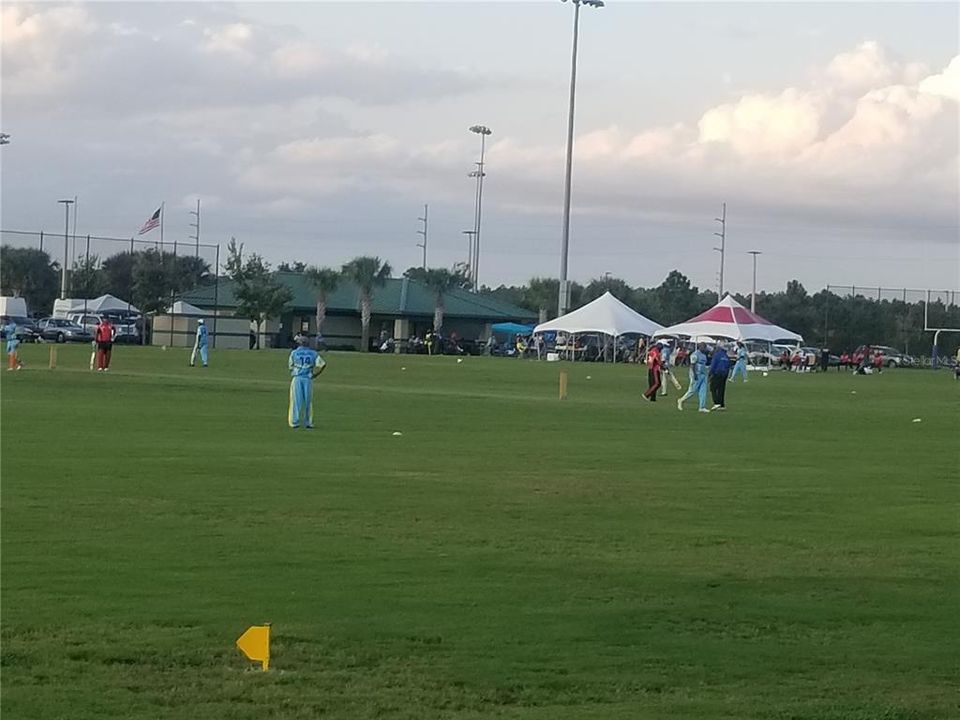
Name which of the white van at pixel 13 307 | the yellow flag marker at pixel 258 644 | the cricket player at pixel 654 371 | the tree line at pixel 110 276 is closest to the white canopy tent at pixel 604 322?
the tree line at pixel 110 276

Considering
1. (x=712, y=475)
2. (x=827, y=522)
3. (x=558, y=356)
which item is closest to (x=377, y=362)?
(x=558, y=356)

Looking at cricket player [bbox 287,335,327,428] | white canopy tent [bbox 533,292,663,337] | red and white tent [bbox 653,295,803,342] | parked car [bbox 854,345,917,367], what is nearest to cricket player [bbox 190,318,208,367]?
cricket player [bbox 287,335,327,428]

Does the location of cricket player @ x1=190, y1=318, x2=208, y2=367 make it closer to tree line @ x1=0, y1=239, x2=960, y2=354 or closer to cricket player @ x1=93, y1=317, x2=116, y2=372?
cricket player @ x1=93, y1=317, x2=116, y2=372

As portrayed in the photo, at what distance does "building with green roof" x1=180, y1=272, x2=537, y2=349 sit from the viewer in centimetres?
10312

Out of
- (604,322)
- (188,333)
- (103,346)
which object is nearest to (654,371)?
(103,346)

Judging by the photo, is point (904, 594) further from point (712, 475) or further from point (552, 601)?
point (712, 475)

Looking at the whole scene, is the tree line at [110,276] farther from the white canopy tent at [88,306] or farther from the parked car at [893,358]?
the parked car at [893,358]

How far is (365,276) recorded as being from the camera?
4035 inches

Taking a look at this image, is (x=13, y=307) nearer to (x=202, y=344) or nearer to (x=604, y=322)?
(x=604, y=322)

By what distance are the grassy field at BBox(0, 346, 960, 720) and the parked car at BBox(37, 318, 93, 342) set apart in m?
60.7

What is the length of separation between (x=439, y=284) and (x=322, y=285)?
335 inches

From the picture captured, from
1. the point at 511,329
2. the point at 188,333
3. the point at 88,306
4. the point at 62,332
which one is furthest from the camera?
the point at 511,329

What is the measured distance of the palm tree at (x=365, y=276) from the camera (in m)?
102

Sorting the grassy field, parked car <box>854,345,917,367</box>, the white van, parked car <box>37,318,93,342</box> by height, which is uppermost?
the white van
